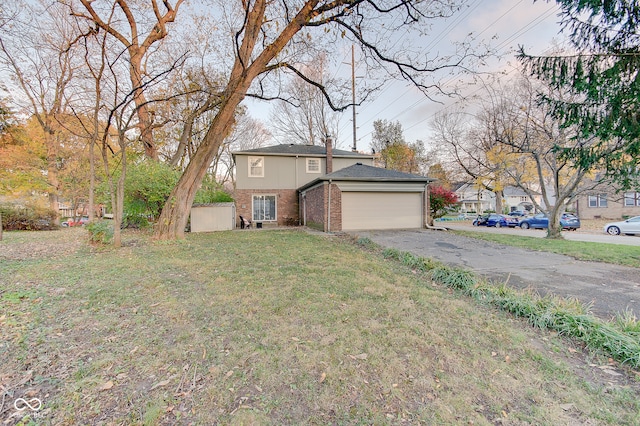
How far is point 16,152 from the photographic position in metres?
15.6

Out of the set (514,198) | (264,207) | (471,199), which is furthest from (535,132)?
(514,198)

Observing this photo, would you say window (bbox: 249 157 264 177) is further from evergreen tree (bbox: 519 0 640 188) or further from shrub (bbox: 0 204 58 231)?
evergreen tree (bbox: 519 0 640 188)

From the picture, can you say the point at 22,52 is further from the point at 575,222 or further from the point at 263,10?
the point at 575,222

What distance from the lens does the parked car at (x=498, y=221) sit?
2230 centimetres

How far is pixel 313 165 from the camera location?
59.9 ft

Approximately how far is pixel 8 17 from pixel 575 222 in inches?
1105

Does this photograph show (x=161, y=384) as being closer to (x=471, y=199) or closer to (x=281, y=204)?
(x=281, y=204)

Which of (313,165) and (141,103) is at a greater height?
(141,103)

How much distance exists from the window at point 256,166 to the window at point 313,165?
10.0 feet

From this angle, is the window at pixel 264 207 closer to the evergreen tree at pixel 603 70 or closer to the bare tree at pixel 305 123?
the bare tree at pixel 305 123

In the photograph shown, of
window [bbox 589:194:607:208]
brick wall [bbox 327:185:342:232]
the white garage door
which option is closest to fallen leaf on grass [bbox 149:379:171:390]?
brick wall [bbox 327:185:342:232]

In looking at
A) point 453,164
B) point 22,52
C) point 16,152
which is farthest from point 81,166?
point 453,164

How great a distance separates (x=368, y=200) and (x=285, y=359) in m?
11.6

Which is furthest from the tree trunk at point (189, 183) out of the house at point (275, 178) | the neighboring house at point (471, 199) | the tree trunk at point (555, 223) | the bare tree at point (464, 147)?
the neighboring house at point (471, 199)
